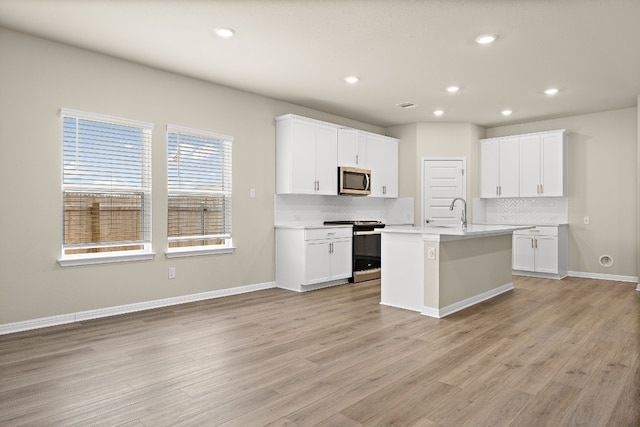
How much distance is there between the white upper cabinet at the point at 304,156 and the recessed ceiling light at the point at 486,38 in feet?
8.37

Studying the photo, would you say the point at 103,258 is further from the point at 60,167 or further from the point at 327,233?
the point at 327,233

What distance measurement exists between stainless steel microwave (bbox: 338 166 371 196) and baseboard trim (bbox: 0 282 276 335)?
1924 mm

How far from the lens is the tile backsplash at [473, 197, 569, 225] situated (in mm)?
6781

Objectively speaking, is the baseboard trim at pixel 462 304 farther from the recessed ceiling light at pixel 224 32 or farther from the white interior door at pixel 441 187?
the recessed ceiling light at pixel 224 32

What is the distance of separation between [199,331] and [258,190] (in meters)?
2.32

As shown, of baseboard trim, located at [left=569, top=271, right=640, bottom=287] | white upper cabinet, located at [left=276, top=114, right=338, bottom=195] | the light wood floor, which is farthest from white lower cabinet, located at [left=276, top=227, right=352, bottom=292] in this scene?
baseboard trim, located at [left=569, top=271, right=640, bottom=287]

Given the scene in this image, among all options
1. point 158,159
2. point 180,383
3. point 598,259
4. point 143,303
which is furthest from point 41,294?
point 598,259

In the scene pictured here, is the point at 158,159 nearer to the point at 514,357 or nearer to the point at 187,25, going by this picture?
the point at 187,25

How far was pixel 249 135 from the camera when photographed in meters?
5.36

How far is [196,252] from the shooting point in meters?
4.77

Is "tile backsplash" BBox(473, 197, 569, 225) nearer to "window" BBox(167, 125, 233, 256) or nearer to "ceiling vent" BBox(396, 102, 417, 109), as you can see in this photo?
"ceiling vent" BBox(396, 102, 417, 109)

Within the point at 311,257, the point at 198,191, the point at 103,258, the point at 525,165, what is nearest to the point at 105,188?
the point at 103,258

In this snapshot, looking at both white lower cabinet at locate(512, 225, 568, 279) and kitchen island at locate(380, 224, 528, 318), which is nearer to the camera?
kitchen island at locate(380, 224, 528, 318)

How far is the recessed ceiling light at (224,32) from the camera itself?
3.48 metres
